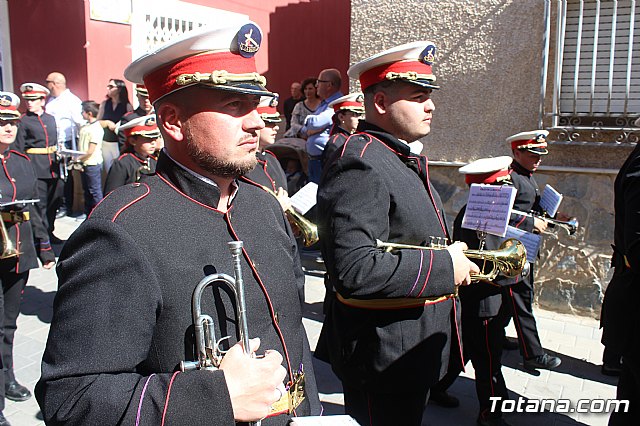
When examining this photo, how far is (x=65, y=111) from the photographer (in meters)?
9.46

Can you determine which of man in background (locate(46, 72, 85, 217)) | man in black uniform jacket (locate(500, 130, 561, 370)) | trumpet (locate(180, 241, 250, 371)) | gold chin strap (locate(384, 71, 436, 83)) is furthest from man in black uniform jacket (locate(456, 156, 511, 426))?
man in background (locate(46, 72, 85, 217))

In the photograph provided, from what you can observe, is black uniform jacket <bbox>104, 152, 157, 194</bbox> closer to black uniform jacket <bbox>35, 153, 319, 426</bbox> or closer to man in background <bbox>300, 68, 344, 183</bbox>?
man in background <bbox>300, 68, 344, 183</bbox>

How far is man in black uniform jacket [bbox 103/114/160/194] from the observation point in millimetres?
4926

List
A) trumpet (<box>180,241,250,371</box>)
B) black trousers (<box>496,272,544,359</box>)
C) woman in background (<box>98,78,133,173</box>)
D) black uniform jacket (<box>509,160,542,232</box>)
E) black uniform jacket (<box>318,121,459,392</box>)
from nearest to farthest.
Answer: trumpet (<box>180,241,250,371</box>) < black uniform jacket (<box>318,121,459,392</box>) < black uniform jacket (<box>509,160,542,232</box>) < black trousers (<box>496,272,544,359</box>) < woman in background (<box>98,78,133,173</box>)

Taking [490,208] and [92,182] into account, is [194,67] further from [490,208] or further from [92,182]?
[92,182]

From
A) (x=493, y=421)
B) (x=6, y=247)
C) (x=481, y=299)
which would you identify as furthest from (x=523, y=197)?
(x=6, y=247)

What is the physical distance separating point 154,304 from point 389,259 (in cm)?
111

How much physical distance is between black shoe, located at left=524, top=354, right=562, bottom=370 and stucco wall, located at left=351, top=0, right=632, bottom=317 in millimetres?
1190

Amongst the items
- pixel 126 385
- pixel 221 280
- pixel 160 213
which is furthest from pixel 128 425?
pixel 160 213

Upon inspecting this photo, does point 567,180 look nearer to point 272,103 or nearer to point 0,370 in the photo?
point 272,103

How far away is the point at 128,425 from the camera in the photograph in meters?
1.24

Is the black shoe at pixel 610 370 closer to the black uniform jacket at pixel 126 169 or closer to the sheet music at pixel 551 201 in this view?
the sheet music at pixel 551 201

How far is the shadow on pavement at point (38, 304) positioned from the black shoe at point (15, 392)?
4.85ft

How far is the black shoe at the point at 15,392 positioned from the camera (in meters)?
3.95
